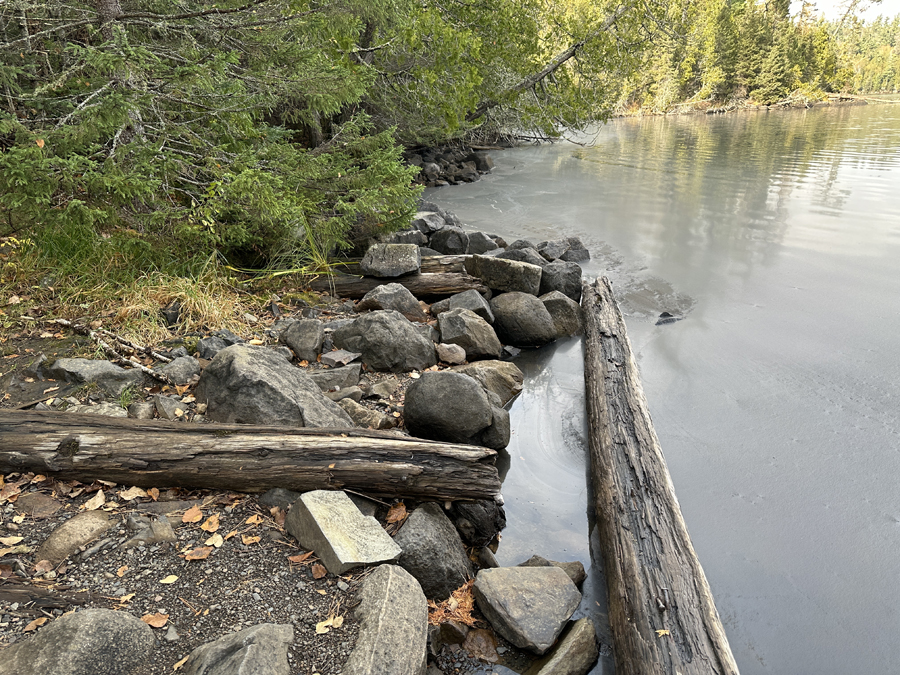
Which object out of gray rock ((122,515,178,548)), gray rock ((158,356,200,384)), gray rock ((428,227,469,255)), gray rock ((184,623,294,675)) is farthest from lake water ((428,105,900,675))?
gray rock ((158,356,200,384))

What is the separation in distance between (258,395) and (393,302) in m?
2.62

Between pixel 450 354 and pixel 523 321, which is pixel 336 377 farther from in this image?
pixel 523 321

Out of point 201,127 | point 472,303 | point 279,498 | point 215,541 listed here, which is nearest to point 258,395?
point 279,498

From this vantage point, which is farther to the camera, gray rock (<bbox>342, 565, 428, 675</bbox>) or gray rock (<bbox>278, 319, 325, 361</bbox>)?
gray rock (<bbox>278, 319, 325, 361</bbox>)

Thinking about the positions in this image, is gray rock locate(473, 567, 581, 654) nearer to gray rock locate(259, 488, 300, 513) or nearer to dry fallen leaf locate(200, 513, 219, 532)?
gray rock locate(259, 488, 300, 513)

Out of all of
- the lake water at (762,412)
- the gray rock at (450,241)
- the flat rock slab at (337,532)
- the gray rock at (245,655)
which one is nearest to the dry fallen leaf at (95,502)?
the flat rock slab at (337,532)

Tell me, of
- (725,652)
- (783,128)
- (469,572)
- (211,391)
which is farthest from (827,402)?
(783,128)

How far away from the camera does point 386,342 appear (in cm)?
475

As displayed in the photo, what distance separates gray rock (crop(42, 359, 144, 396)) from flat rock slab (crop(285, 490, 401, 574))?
5.44 feet

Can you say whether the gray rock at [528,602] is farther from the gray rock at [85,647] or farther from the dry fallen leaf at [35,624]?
the dry fallen leaf at [35,624]

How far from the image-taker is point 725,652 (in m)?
2.34

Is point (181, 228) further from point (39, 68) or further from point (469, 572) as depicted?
point (469, 572)

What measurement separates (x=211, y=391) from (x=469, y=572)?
1850mm

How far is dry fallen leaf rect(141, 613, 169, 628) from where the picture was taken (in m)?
2.17
